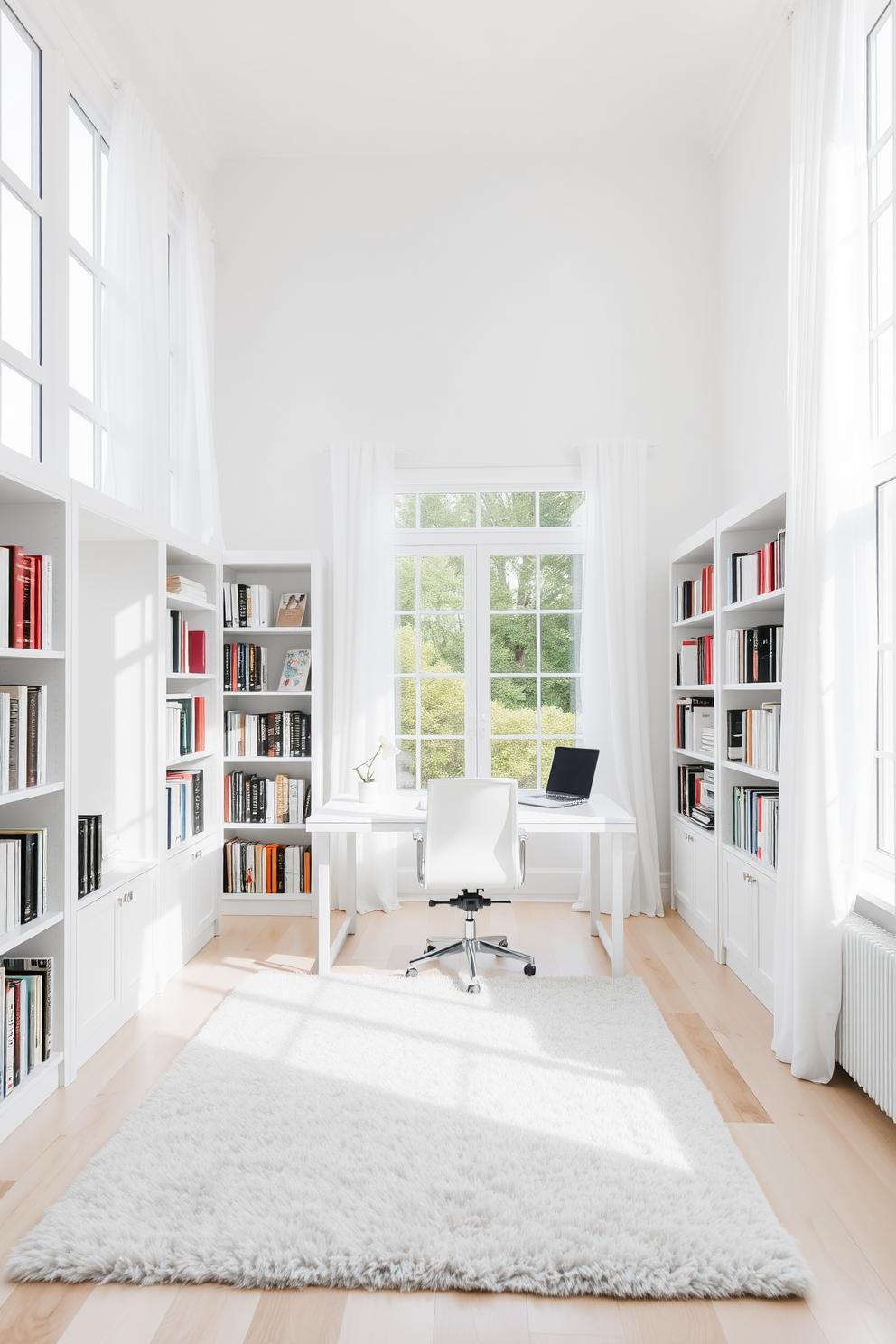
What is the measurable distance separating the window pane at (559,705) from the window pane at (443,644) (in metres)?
0.53

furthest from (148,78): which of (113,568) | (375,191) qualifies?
(113,568)

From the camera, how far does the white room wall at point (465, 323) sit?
16.4 ft

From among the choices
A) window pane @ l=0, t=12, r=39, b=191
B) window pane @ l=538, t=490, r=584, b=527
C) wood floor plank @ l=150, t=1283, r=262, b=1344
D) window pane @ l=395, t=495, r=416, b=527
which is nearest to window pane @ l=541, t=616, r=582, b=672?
window pane @ l=538, t=490, r=584, b=527

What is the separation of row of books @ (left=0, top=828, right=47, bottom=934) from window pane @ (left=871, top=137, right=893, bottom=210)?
142 inches

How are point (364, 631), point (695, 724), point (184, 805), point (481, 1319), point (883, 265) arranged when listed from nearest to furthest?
1. point (481, 1319)
2. point (883, 265)
3. point (184, 805)
4. point (695, 724)
5. point (364, 631)

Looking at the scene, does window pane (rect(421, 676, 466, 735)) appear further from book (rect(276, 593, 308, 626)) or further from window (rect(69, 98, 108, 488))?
window (rect(69, 98, 108, 488))

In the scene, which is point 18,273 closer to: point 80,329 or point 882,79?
point 80,329

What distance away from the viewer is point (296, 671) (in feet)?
15.7

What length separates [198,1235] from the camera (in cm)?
189

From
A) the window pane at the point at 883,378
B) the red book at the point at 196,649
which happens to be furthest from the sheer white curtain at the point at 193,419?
the window pane at the point at 883,378

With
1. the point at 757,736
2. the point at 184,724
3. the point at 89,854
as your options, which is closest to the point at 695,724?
the point at 757,736

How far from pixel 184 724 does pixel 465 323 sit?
9.44ft

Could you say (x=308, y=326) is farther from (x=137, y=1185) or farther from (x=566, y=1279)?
(x=566, y=1279)

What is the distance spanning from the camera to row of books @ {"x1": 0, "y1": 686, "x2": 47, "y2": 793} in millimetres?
2406
